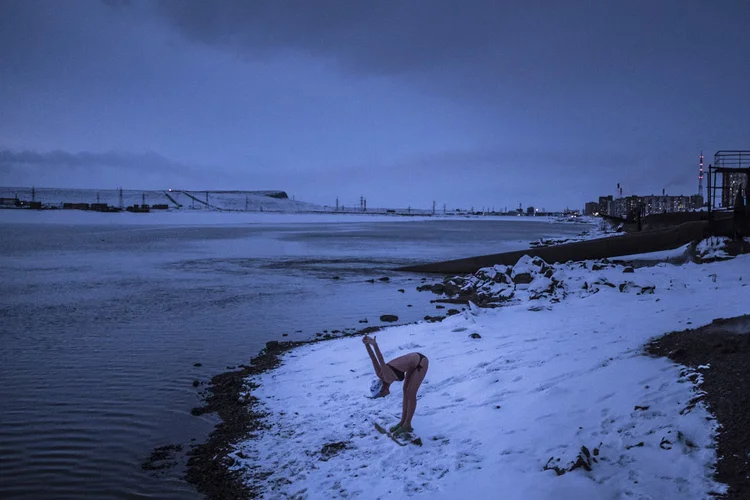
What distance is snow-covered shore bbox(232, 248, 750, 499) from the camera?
18.0 ft

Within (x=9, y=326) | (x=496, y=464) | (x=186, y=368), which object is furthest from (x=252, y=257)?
(x=496, y=464)

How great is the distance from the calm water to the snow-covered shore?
153 cm

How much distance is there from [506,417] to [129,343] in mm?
10150

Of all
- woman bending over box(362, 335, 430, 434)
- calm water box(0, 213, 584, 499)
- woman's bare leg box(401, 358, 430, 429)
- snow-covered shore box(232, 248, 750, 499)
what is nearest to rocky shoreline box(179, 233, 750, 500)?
snow-covered shore box(232, 248, 750, 499)

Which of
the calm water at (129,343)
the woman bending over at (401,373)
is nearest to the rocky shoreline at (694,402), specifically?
the calm water at (129,343)

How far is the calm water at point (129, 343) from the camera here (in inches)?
281

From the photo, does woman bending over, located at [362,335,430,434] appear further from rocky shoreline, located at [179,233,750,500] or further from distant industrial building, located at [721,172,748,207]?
distant industrial building, located at [721,172,748,207]

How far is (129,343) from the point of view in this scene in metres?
13.4

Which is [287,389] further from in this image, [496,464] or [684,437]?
[684,437]

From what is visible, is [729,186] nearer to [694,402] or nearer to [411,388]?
[694,402]

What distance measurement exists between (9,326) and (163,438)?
1034 centimetres

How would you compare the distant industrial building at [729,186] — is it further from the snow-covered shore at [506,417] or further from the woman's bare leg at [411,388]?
the woman's bare leg at [411,388]

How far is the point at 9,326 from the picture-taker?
49.9 ft

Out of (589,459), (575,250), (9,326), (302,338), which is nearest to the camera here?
(589,459)
